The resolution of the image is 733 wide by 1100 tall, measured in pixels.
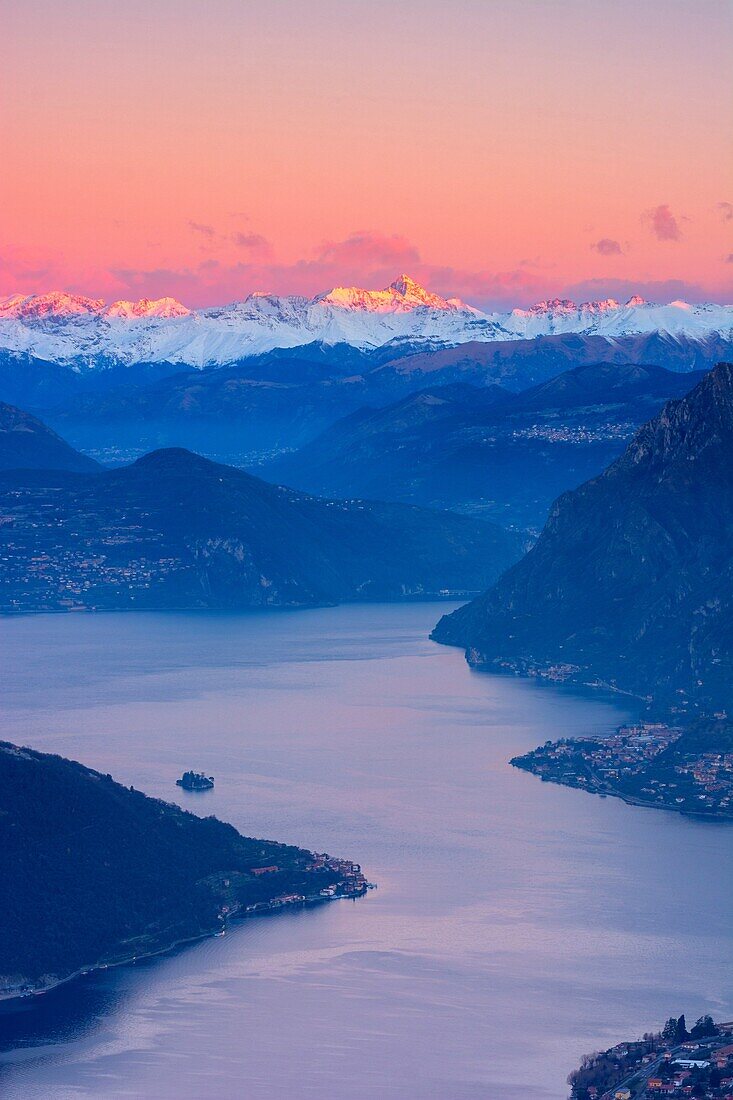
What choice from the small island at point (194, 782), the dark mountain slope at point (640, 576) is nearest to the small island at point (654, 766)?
the small island at point (194, 782)

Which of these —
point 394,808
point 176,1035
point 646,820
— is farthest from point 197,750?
point 176,1035

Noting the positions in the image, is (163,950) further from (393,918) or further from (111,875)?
(393,918)

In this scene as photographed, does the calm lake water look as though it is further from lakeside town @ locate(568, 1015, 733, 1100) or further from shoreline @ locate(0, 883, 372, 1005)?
lakeside town @ locate(568, 1015, 733, 1100)

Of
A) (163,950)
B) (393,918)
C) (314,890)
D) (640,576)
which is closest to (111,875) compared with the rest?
(163,950)

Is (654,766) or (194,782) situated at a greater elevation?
(654,766)

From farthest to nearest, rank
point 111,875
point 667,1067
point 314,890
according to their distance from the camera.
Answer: point 314,890 < point 111,875 < point 667,1067

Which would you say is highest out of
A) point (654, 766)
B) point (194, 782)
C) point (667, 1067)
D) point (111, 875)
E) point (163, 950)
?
point (654, 766)
